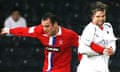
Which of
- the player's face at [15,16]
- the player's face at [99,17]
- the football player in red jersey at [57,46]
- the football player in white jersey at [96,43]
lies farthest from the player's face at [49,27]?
the player's face at [15,16]

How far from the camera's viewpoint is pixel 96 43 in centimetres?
677

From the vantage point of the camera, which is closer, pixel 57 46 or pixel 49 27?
pixel 49 27

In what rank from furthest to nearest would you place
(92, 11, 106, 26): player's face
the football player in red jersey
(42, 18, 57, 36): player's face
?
the football player in red jersey → (42, 18, 57, 36): player's face → (92, 11, 106, 26): player's face

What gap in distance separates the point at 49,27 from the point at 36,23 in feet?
19.1

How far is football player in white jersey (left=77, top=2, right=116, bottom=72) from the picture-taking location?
6.66 m

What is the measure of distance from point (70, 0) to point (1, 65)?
2.78 meters

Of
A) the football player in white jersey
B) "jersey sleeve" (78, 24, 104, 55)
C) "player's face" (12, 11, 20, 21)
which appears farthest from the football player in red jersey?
"player's face" (12, 11, 20, 21)

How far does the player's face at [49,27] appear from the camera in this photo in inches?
282

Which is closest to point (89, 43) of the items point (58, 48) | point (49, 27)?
point (49, 27)

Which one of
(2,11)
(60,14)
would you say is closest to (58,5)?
(60,14)

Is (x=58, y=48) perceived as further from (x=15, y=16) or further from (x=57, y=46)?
(x=15, y=16)

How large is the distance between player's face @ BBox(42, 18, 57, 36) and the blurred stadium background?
12.2ft

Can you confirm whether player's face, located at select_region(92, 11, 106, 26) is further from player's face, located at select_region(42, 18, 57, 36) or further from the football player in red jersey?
the football player in red jersey

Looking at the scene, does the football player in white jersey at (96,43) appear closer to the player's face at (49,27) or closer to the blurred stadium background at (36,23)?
the player's face at (49,27)
